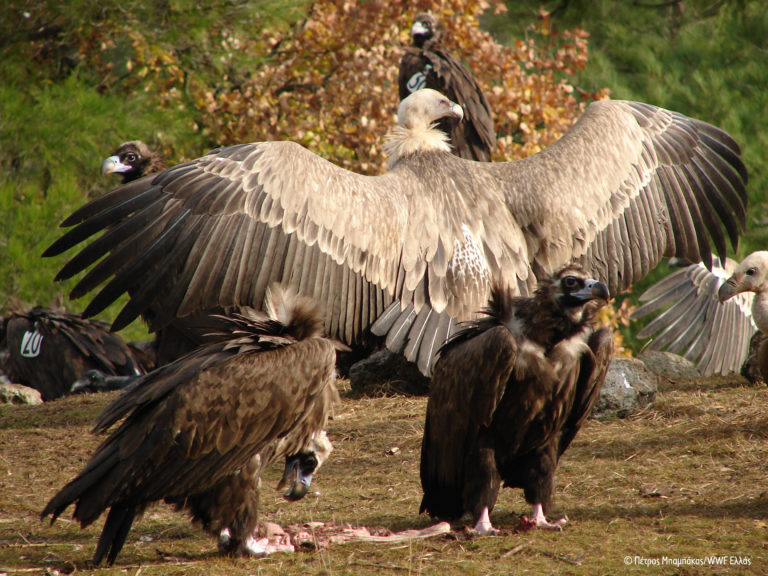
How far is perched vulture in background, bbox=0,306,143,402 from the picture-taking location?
8.26 m

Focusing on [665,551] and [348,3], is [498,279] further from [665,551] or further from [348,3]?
[348,3]

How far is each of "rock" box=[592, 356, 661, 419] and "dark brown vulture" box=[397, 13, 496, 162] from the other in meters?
2.29

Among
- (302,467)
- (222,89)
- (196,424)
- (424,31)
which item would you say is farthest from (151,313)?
(222,89)

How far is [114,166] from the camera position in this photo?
669cm

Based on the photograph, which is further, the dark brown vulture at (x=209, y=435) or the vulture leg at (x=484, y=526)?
the vulture leg at (x=484, y=526)

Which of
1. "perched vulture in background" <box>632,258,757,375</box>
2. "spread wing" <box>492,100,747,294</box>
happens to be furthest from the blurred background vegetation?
"spread wing" <box>492,100,747,294</box>

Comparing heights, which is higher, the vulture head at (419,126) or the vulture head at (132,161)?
the vulture head at (419,126)

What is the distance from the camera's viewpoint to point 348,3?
1076 cm

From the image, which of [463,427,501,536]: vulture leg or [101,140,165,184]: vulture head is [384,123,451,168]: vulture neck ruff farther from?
[463,427,501,536]: vulture leg

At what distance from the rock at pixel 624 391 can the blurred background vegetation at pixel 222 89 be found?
4.43 metres

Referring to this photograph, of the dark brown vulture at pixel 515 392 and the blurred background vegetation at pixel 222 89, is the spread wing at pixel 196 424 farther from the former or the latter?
the blurred background vegetation at pixel 222 89

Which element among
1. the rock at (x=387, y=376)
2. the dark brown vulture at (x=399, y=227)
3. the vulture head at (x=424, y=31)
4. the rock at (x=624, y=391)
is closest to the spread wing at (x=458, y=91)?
the vulture head at (x=424, y=31)

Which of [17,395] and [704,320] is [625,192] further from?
[17,395]

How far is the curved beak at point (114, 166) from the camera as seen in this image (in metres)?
6.64
